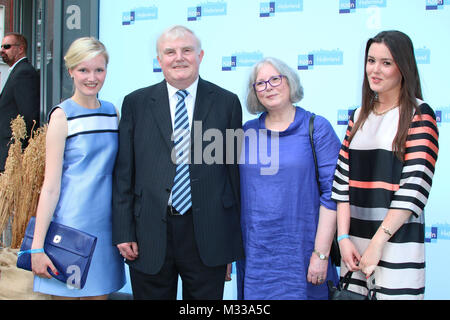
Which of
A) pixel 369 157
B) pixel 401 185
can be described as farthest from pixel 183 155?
pixel 401 185

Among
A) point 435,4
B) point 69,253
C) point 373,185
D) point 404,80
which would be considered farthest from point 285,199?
point 435,4

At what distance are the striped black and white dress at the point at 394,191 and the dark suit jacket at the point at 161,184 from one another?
0.63 metres

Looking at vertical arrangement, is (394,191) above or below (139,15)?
below

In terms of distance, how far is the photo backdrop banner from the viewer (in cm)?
326

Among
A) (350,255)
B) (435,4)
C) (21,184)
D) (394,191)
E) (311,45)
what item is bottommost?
(350,255)

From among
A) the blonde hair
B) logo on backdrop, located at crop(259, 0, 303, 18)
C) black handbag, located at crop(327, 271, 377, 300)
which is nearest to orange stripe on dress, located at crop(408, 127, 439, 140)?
black handbag, located at crop(327, 271, 377, 300)

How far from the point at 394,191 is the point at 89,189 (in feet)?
4.71

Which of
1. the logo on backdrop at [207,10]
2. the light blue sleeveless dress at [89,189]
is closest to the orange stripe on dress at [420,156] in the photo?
the light blue sleeveless dress at [89,189]

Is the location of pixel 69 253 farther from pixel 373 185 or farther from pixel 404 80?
pixel 404 80

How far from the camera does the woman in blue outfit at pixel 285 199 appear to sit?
2148 mm

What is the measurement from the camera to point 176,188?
2.10 metres

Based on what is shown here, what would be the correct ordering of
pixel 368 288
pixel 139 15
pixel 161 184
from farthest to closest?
pixel 139 15, pixel 161 184, pixel 368 288

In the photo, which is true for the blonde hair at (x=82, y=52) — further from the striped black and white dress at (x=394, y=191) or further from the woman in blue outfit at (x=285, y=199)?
the striped black and white dress at (x=394, y=191)
